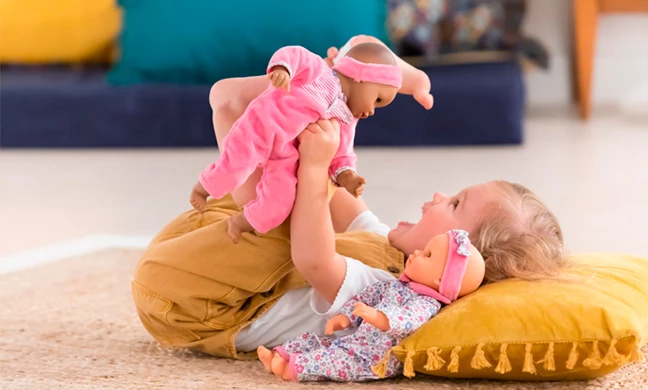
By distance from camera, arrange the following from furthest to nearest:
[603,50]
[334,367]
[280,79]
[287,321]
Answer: [603,50] < [287,321] < [334,367] < [280,79]

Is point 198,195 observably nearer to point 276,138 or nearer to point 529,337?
point 276,138

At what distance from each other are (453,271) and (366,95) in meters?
0.25

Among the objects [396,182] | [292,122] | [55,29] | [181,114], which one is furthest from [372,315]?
[55,29]

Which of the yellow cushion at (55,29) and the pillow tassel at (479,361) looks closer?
the pillow tassel at (479,361)

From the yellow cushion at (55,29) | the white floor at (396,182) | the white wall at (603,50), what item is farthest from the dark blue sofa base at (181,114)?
the white wall at (603,50)

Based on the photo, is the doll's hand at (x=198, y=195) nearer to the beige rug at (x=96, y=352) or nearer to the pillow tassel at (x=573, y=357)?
the beige rug at (x=96, y=352)

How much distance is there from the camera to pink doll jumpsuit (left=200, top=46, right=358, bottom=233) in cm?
117

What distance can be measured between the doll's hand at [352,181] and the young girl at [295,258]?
0.08 ft

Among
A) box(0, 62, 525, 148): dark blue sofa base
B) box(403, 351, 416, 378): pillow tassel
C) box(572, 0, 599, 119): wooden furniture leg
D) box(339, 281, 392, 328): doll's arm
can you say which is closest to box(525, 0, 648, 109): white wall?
box(572, 0, 599, 119): wooden furniture leg

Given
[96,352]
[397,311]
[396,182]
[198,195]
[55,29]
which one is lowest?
[396,182]

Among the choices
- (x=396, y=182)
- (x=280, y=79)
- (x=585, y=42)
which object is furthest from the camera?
(x=585, y=42)

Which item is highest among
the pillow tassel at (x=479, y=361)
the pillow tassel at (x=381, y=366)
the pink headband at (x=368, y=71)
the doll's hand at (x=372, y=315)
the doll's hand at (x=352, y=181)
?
the pink headband at (x=368, y=71)

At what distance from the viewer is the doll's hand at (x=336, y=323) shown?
1197 mm

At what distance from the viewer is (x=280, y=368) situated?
3.99 ft
